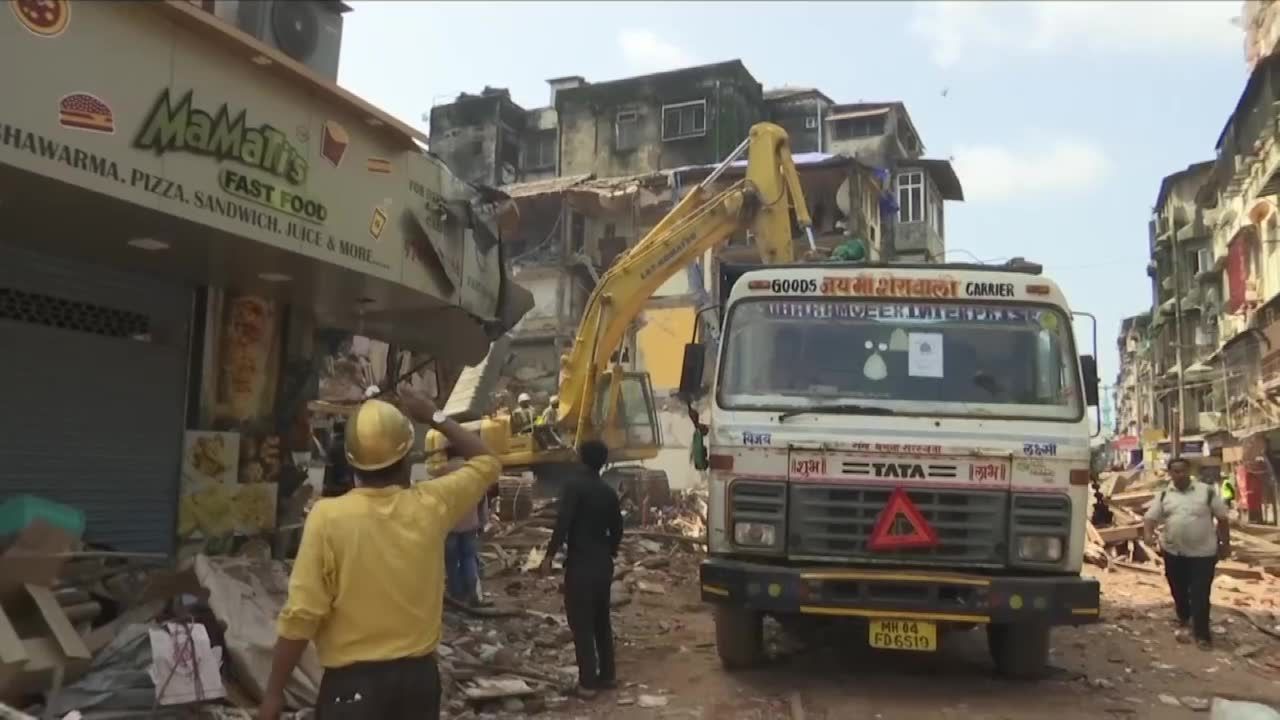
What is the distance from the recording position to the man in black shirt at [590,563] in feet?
22.7

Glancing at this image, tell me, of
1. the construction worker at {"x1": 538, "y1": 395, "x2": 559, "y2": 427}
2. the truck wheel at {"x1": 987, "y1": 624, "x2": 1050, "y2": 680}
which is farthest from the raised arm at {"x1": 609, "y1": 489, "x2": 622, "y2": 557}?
the construction worker at {"x1": 538, "y1": 395, "x2": 559, "y2": 427}

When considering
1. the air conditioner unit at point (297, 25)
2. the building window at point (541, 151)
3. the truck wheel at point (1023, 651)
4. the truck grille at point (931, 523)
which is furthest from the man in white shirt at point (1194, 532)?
the building window at point (541, 151)

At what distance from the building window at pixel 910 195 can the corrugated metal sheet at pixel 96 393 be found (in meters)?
31.7

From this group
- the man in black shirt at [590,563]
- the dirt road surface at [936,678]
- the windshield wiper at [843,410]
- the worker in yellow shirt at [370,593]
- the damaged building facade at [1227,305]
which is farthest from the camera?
the damaged building facade at [1227,305]

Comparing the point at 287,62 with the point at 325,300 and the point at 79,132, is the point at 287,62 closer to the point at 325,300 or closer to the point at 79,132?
the point at 79,132

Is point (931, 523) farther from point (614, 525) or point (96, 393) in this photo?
point (96, 393)

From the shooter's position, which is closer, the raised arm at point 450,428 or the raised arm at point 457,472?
the raised arm at point 457,472

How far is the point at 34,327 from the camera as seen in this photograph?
625 centimetres

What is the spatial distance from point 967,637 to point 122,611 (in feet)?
22.9

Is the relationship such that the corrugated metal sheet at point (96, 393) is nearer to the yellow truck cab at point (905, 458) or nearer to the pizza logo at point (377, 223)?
the pizza logo at point (377, 223)

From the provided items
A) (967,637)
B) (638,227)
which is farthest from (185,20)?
(638,227)

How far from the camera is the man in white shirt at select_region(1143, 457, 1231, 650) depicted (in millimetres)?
8609

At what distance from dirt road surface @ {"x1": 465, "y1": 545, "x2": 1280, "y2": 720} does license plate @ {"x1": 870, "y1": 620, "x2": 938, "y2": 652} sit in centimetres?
41

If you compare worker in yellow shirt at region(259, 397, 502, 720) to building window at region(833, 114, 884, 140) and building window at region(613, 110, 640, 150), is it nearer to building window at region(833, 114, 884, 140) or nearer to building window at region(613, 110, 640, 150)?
building window at region(613, 110, 640, 150)
